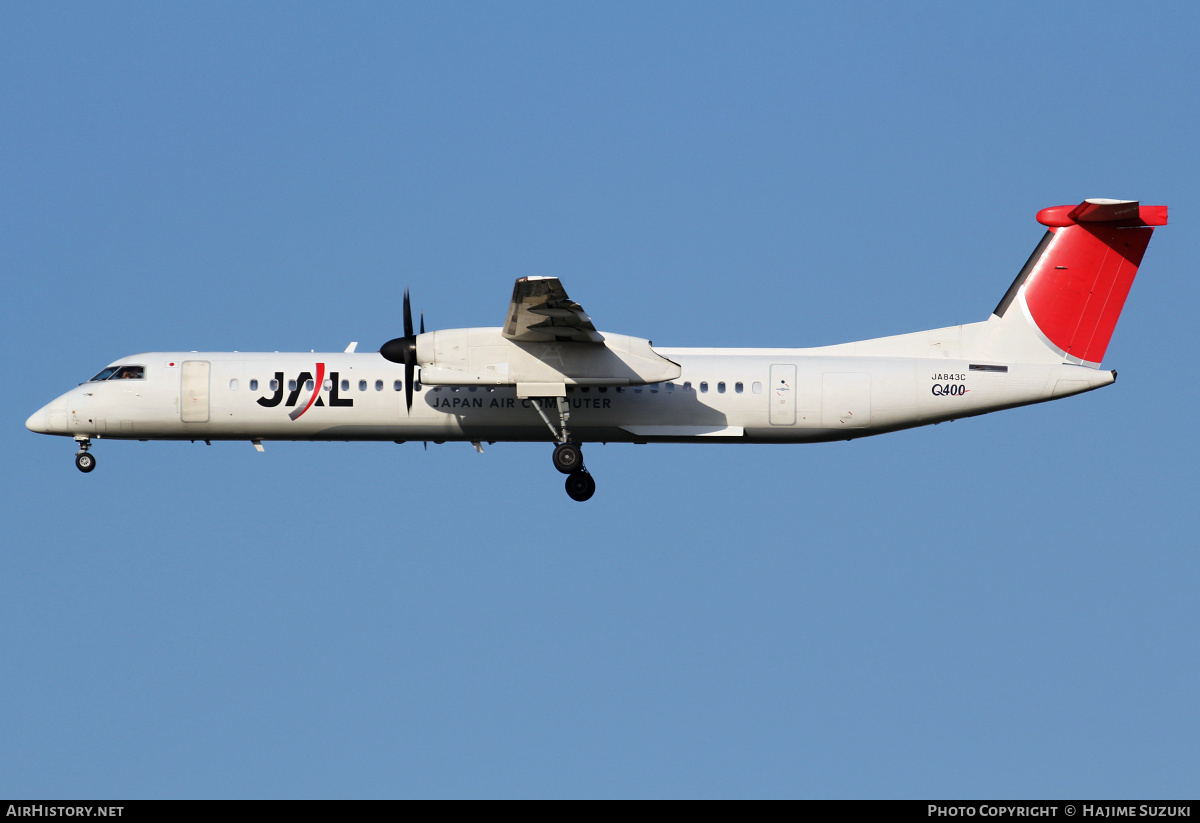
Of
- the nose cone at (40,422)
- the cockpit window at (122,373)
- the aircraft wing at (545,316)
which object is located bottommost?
the nose cone at (40,422)

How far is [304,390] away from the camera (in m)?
25.0

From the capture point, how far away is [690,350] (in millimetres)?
25438

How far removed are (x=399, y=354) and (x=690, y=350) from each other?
5405mm

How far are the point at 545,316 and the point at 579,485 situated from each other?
3682 millimetres

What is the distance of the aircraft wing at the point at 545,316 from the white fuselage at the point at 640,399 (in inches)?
49.8

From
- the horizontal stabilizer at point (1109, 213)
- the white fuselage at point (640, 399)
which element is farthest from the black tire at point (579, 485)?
the horizontal stabilizer at point (1109, 213)

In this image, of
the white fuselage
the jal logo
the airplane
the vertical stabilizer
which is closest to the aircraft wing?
the airplane

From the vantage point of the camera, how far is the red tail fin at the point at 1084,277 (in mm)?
25125

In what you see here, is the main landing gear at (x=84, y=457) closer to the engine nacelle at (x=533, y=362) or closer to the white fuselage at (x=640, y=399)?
the white fuselage at (x=640, y=399)

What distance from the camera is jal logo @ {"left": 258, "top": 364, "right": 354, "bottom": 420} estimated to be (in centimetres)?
2498

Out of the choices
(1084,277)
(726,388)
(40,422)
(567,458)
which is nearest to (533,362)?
(567,458)

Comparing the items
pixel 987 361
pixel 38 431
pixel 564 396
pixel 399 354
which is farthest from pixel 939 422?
pixel 38 431

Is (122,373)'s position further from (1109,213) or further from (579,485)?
(1109,213)
